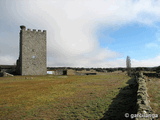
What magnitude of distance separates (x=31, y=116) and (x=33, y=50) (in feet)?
99.1

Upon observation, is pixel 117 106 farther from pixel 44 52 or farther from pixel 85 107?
pixel 44 52

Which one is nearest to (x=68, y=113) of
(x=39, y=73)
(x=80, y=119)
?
(x=80, y=119)

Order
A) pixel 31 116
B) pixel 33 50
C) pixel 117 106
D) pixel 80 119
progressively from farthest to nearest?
pixel 33 50, pixel 117 106, pixel 31 116, pixel 80 119

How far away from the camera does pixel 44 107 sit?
6.82m

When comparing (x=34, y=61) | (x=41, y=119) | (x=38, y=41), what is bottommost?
(x=41, y=119)

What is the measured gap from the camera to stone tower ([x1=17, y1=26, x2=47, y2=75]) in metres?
33.1

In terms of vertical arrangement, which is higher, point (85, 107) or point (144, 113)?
point (144, 113)

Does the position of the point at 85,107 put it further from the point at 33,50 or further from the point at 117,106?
the point at 33,50

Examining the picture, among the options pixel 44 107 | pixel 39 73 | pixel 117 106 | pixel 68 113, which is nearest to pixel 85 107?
pixel 68 113

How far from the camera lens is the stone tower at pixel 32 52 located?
33078 millimetres

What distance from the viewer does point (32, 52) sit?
34031 millimetres

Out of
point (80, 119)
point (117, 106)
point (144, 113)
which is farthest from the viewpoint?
point (117, 106)

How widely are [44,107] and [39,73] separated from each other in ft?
94.1

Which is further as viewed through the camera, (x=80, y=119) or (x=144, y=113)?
(x=80, y=119)
